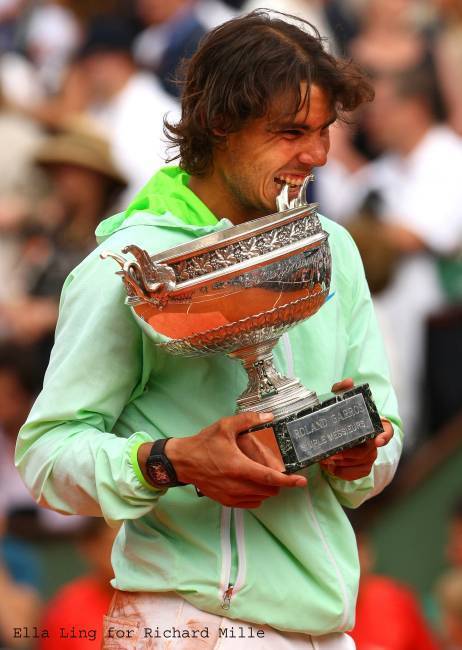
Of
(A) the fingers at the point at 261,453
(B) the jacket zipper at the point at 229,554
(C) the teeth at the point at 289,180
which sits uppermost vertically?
(C) the teeth at the point at 289,180

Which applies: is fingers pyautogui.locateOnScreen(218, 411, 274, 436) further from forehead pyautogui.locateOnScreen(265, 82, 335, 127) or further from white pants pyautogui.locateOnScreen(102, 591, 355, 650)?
forehead pyautogui.locateOnScreen(265, 82, 335, 127)

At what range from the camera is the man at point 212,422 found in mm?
2285

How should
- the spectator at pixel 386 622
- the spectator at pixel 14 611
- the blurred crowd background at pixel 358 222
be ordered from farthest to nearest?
the blurred crowd background at pixel 358 222, the spectator at pixel 14 611, the spectator at pixel 386 622

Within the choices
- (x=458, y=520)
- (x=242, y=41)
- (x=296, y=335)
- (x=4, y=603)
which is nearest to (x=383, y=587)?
(x=458, y=520)

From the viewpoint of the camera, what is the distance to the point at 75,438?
229 centimetres

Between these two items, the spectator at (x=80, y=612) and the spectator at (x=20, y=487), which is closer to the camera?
the spectator at (x=80, y=612)

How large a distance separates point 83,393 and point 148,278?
27 centimetres

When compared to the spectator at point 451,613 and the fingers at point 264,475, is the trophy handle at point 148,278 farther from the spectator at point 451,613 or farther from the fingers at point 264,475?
the spectator at point 451,613

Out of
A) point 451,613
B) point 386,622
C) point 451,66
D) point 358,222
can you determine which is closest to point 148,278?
point 386,622

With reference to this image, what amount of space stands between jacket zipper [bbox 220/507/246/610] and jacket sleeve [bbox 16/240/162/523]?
0.16 m

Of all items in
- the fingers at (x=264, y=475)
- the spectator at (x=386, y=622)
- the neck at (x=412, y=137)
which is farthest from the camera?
the neck at (x=412, y=137)

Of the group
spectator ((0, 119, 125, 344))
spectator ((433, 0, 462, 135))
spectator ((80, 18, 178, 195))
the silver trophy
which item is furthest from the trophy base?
spectator ((433, 0, 462, 135))

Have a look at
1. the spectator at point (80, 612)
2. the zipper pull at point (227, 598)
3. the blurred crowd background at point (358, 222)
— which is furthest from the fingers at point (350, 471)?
the blurred crowd background at point (358, 222)

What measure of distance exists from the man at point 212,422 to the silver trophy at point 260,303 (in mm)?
104
